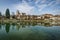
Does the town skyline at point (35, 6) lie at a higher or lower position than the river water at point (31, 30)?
higher

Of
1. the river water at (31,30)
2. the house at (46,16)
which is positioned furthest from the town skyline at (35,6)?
the river water at (31,30)

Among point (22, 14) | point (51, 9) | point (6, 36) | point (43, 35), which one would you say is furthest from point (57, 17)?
point (6, 36)

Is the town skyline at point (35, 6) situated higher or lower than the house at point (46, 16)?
higher

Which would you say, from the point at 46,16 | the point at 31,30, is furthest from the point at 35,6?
the point at 31,30

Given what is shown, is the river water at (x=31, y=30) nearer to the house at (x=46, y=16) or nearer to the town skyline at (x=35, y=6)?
the house at (x=46, y=16)

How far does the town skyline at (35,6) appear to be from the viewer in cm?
223

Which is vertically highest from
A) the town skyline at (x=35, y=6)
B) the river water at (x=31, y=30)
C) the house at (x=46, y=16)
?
the town skyline at (x=35, y=6)

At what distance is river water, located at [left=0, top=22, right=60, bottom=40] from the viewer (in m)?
2.19

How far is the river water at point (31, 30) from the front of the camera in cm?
219

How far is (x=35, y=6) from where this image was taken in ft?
7.47

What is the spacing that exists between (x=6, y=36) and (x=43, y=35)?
2.15ft

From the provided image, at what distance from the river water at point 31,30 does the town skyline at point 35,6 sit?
238 mm

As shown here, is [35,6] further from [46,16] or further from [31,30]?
[31,30]

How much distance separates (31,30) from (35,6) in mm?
445
